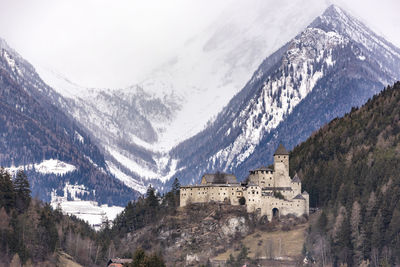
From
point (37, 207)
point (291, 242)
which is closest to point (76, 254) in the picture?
point (37, 207)

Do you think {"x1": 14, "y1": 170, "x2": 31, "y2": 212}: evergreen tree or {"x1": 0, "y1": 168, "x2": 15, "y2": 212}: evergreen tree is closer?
{"x1": 0, "y1": 168, "x2": 15, "y2": 212}: evergreen tree

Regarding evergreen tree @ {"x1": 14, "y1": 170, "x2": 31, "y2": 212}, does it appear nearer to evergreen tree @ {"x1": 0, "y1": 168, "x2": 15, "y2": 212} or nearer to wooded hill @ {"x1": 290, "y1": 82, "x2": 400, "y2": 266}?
evergreen tree @ {"x1": 0, "y1": 168, "x2": 15, "y2": 212}

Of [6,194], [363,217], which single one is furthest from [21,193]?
[363,217]

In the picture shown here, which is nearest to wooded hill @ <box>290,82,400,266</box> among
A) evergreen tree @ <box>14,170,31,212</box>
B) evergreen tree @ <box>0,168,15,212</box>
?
evergreen tree @ <box>14,170,31,212</box>

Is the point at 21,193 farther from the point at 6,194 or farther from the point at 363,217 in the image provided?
the point at 363,217

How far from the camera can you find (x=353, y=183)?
194 meters

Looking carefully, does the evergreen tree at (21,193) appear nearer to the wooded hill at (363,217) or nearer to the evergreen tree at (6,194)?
the evergreen tree at (6,194)

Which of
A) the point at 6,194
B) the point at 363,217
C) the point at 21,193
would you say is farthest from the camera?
the point at 363,217

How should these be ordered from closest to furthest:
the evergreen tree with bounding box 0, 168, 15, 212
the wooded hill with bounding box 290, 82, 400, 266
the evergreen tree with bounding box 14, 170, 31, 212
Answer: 1. the wooded hill with bounding box 290, 82, 400, 266
2. the evergreen tree with bounding box 0, 168, 15, 212
3. the evergreen tree with bounding box 14, 170, 31, 212

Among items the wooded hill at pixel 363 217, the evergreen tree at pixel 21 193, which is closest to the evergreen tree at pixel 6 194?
the evergreen tree at pixel 21 193

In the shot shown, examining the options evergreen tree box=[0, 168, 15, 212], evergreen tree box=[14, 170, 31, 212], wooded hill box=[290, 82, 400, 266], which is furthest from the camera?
evergreen tree box=[14, 170, 31, 212]

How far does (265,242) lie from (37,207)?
43.2 meters

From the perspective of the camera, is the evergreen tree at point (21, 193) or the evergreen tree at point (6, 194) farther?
the evergreen tree at point (21, 193)

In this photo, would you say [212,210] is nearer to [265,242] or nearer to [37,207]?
[265,242]
